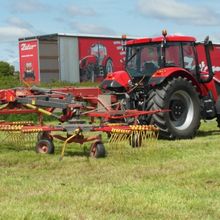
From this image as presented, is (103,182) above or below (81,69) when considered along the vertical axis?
below

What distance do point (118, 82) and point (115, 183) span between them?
495 centimetres

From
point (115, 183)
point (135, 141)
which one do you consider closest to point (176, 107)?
point (135, 141)

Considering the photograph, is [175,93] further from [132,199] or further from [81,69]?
[81,69]

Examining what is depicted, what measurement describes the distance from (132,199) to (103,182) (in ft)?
3.19

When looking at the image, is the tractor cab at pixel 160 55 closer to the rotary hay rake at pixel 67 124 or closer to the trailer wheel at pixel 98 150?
the rotary hay rake at pixel 67 124

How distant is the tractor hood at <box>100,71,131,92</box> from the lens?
36.2 ft

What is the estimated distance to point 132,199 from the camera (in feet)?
17.9

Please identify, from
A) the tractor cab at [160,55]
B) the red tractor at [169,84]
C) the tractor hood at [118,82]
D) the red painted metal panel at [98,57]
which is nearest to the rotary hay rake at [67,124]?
the red tractor at [169,84]

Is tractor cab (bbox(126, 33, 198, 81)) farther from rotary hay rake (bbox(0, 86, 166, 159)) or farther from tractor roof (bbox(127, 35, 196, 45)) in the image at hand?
rotary hay rake (bbox(0, 86, 166, 159))

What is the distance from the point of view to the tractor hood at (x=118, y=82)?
36.2ft

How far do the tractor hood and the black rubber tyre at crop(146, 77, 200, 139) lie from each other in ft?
2.63

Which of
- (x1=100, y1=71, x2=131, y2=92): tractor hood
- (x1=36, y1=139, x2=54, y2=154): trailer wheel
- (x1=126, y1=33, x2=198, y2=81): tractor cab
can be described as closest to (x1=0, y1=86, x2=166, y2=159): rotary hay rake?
(x1=36, y1=139, x2=54, y2=154): trailer wheel

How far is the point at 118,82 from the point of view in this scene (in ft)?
36.3

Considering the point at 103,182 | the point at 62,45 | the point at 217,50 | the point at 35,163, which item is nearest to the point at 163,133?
the point at 35,163
